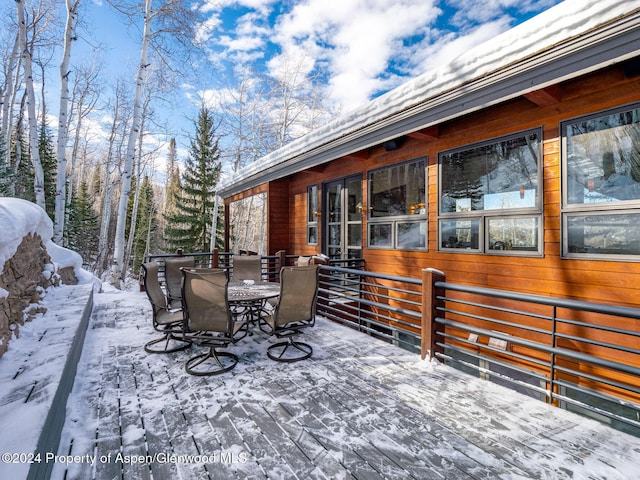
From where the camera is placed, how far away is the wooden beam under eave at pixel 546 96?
9.70 feet

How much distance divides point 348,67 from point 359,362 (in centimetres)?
1515

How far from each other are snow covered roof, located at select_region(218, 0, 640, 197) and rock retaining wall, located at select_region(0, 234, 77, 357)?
13.4 ft

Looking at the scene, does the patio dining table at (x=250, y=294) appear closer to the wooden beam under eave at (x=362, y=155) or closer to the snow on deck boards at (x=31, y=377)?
the snow on deck boards at (x=31, y=377)

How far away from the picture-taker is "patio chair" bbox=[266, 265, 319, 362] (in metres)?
3.20

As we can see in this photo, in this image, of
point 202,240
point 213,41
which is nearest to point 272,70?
point 213,41

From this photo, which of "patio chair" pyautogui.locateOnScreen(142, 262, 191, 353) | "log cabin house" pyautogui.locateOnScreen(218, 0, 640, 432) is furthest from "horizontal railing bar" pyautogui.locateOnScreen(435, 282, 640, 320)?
"patio chair" pyautogui.locateOnScreen(142, 262, 191, 353)

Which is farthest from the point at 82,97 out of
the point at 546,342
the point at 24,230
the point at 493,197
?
the point at 546,342

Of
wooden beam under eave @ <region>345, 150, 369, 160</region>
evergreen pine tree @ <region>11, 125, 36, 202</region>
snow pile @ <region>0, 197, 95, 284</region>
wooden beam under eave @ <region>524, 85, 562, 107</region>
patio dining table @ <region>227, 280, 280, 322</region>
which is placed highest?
evergreen pine tree @ <region>11, 125, 36, 202</region>

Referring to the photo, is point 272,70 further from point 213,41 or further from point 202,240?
point 202,240

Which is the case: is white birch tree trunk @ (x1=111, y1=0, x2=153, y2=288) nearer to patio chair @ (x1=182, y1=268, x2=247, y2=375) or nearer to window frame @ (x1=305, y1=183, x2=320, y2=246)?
window frame @ (x1=305, y1=183, x2=320, y2=246)

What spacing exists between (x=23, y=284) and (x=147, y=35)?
296 inches

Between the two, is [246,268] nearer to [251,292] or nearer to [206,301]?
Answer: [251,292]

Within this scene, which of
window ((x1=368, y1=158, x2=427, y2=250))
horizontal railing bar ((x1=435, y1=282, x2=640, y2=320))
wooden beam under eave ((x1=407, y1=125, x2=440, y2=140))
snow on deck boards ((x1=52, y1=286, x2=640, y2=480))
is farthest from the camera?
window ((x1=368, y1=158, x2=427, y2=250))

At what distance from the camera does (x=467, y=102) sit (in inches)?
122
